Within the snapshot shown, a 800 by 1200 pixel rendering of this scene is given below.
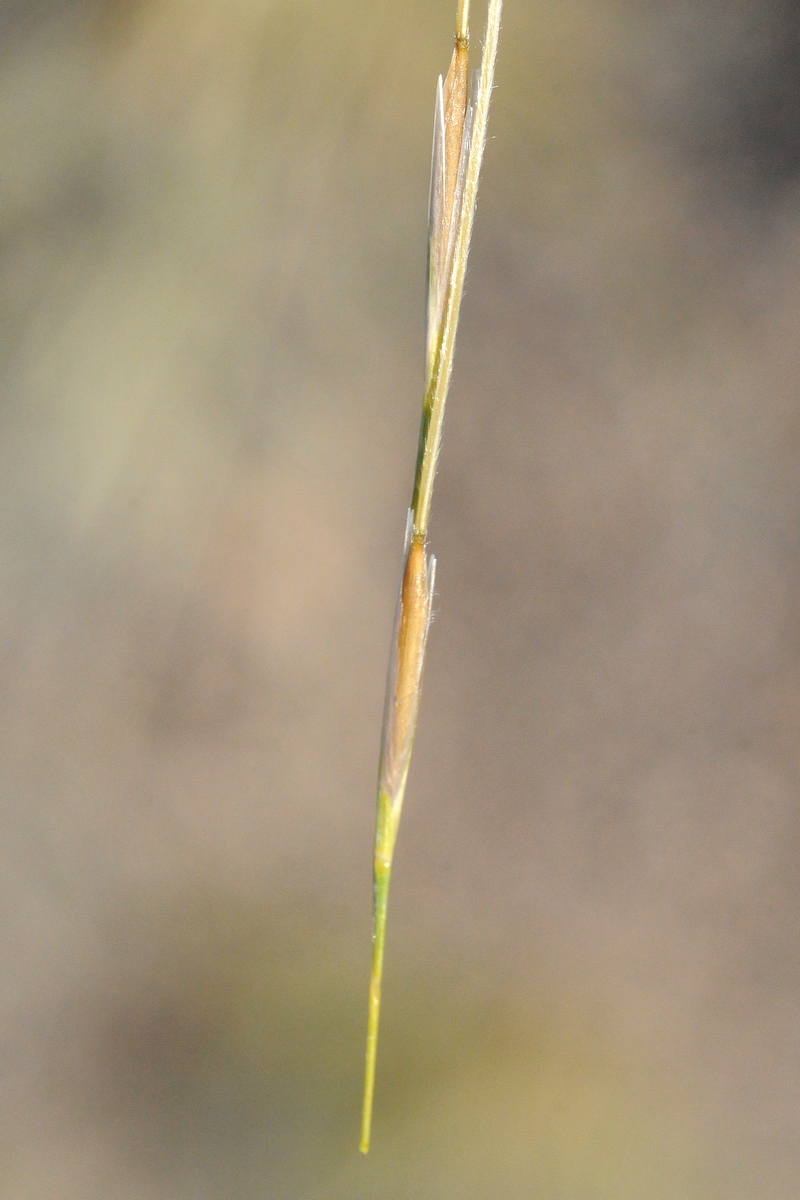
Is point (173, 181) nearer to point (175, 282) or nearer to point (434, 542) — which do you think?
point (175, 282)

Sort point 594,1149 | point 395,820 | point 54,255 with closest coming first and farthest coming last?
point 395,820, point 594,1149, point 54,255

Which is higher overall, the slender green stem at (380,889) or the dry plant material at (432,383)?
the dry plant material at (432,383)

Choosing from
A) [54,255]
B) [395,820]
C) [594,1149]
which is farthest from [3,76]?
[594,1149]

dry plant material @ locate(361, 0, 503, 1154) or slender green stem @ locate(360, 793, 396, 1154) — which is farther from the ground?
dry plant material @ locate(361, 0, 503, 1154)

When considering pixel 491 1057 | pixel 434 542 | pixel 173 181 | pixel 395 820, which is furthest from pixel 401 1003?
pixel 173 181

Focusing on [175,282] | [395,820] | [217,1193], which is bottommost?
[217,1193]

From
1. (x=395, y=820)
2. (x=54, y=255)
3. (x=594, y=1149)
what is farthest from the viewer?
(x=54, y=255)

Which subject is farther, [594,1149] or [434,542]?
[434,542]

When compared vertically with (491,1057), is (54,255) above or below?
above
